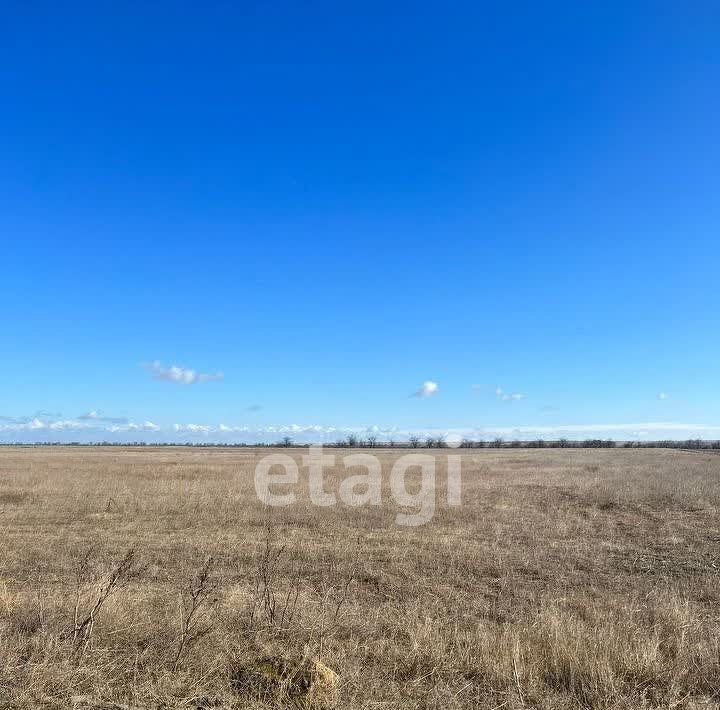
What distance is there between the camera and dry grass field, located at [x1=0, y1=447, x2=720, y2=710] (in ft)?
16.6

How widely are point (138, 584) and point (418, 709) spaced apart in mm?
7603

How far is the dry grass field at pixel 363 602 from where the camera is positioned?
505 centimetres

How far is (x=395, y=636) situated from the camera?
6.98 m

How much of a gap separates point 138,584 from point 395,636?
236 inches

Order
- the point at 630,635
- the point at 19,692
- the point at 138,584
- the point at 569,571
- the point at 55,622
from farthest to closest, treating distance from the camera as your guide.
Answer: the point at 569,571 < the point at 138,584 < the point at 630,635 < the point at 55,622 < the point at 19,692

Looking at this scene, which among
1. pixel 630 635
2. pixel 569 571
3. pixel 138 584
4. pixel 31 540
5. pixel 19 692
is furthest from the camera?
pixel 31 540

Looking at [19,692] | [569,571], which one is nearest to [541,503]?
[569,571]

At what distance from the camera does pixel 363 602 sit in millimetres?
9961

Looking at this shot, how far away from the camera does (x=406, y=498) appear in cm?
2569

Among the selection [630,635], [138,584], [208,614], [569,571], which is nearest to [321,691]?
[208,614]

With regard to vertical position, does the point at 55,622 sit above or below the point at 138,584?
above

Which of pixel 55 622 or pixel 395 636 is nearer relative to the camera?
pixel 55 622

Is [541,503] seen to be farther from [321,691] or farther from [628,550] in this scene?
[321,691]

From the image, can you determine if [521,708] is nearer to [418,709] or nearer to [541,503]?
[418,709]
